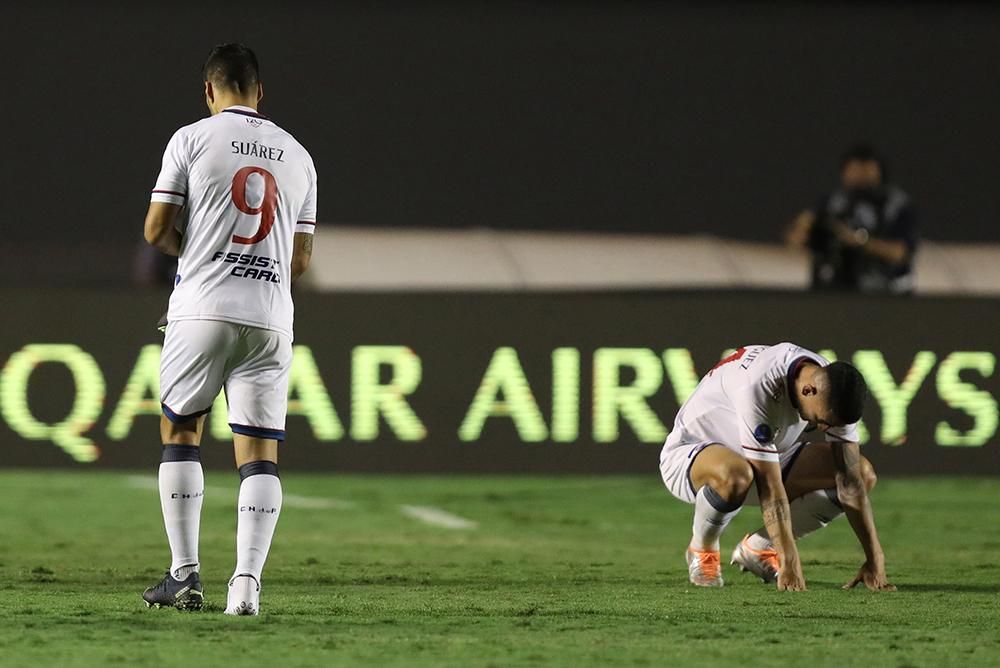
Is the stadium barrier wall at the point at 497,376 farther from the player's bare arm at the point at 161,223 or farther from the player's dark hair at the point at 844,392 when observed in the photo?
the player's bare arm at the point at 161,223

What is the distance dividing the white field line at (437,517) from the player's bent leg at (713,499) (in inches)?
108

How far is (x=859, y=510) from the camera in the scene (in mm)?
6695

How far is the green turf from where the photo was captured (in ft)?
16.6

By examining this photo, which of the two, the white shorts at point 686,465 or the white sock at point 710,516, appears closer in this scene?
the white sock at point 710,516

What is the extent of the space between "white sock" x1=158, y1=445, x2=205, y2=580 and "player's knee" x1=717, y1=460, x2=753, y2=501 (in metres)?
1.99

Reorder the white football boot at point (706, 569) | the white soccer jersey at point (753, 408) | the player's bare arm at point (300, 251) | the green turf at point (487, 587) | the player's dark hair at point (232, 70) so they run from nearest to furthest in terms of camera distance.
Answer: the green turf at point (487, 587) < the player's dark hair at point (232, 70) < the player's bare arm at point (300, 251) < the white soccer jersey at point (753, 408) < the white football boot at point (706, 569)

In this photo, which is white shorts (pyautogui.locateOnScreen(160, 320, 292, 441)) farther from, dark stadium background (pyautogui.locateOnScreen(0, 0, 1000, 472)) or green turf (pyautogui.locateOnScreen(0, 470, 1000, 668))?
dark stadium background (pyautogui.locateOnScreen(0, 0, 1000, 472))

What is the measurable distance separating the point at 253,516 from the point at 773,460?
197cm

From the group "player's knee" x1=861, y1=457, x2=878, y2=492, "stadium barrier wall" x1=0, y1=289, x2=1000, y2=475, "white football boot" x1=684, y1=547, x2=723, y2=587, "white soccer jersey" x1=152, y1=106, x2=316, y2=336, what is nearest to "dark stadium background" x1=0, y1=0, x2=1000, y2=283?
"stadium barrier wall" x1=0, y1=289, x2=1000, y2=475

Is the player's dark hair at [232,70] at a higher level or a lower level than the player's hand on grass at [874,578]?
higher

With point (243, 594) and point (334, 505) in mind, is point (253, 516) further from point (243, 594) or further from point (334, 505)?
point (334, 505)

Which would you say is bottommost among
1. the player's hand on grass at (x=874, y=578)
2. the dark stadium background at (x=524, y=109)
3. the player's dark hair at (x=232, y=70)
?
the player's hand on grass at (x=874, y=578)

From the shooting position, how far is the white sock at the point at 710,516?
22.0ft

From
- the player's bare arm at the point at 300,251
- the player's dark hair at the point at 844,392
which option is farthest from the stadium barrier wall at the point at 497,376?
the player's bare arm at the point at 300,251
